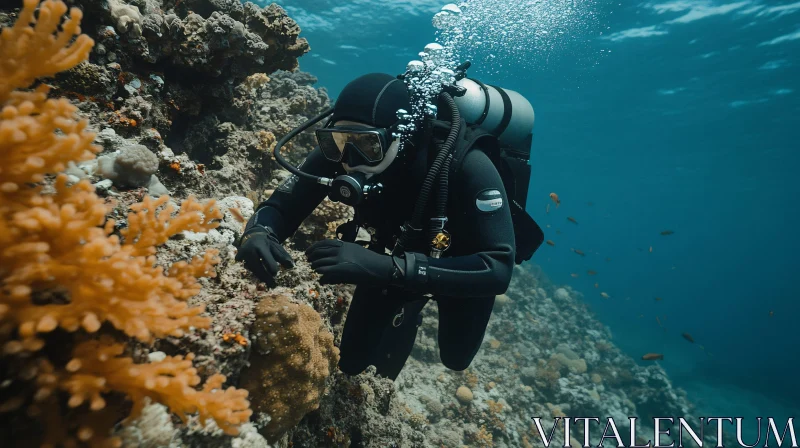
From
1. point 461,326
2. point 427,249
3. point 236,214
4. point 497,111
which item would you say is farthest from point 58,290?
point 497,111

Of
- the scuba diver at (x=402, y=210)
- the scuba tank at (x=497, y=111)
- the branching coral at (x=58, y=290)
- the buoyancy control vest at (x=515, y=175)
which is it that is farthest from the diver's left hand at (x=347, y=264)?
the scuba tank at (x=497, y=111)

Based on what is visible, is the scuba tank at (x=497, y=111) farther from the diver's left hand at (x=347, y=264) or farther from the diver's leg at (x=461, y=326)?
the diver's left hand at (x=347, y=264)

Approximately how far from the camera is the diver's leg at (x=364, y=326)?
13.2 ft

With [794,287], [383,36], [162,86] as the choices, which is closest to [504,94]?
[162,86]

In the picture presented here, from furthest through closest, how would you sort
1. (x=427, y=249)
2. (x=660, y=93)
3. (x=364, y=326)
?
(x=660, y=93), (x=364, y=326), (x=427, y=249)

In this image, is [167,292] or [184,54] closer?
[167,292]

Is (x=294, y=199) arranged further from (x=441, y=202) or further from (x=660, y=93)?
(x=660, y=93)

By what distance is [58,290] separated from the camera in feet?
4.21

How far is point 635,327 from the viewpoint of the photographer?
46312 mm

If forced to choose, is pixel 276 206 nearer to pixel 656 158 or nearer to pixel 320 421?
pixel 320 421

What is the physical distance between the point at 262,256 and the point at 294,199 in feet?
3.54

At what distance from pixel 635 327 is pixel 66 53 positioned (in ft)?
188

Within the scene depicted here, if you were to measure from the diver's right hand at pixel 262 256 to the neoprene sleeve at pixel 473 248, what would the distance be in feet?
3.39

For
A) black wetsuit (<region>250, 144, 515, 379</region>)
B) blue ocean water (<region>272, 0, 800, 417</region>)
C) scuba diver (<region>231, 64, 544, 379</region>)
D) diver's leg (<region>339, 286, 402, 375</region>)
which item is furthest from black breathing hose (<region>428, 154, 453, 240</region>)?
blue ocean water (<region>272, 0, 800, 417</region>)
